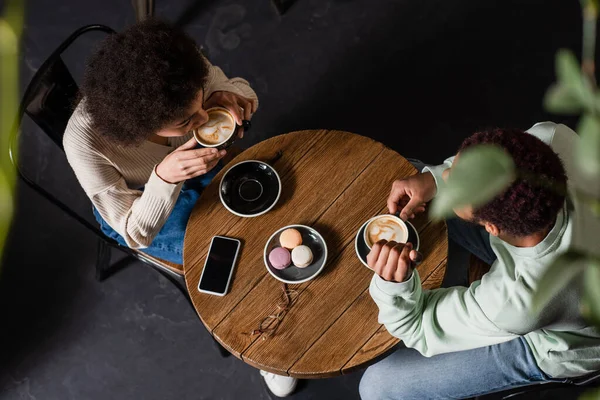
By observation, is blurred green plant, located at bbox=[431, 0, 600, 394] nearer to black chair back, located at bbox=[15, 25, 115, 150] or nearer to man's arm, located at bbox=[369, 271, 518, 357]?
man's arm, located at bbox=[369, 271, 518, 357]

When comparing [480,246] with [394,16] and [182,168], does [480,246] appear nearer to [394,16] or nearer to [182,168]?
[182,168]

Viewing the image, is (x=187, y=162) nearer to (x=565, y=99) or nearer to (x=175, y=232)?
(x=175, y=232)

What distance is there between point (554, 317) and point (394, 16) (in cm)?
216

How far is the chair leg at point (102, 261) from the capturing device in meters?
2.64

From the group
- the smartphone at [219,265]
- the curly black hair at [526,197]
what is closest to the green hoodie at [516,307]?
the curly black hair at [526,197]

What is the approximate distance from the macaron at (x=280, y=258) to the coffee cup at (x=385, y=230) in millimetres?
247

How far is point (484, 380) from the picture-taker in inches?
69.8

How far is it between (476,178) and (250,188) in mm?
1598

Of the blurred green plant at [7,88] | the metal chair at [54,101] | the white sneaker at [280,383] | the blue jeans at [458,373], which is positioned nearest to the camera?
the blurred green plant at [7,88]

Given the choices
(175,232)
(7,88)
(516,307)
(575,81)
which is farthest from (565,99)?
(175,232)

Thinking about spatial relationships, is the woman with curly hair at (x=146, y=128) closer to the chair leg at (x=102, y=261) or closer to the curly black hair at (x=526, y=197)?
the chair leg at (x=102, y=261)

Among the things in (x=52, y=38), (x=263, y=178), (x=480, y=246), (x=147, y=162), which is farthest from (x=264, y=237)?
(x=52, y=38)

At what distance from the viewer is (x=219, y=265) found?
181 centimetres

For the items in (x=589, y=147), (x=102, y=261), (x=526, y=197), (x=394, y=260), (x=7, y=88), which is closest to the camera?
(x=7, y=88)
